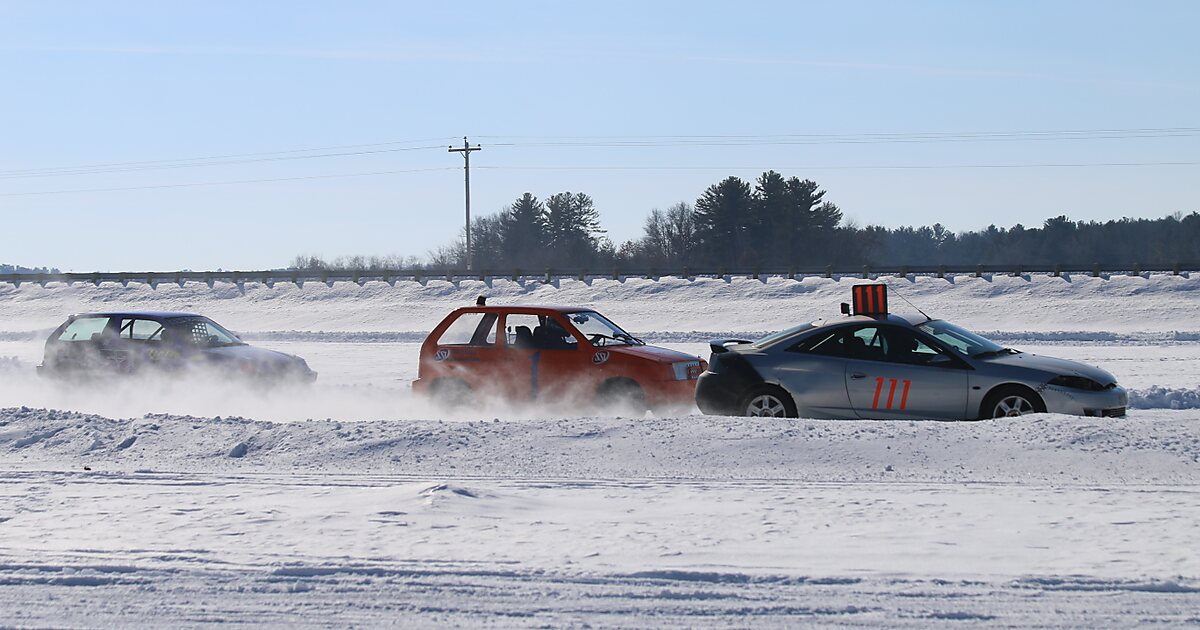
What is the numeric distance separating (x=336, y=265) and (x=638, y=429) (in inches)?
2978

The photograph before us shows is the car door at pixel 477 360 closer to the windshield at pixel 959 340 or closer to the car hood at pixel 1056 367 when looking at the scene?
the windshield at pixel 959 340

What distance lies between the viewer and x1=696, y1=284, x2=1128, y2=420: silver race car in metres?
11.1

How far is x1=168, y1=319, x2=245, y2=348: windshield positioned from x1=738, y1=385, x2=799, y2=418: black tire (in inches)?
299

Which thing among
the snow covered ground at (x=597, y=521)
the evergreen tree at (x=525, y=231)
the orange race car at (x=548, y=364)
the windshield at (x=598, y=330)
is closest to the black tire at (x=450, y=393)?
the orange race car at (x=548, y=364)

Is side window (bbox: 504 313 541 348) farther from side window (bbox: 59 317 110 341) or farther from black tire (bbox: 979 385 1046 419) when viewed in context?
side window (bbox: 59 317 110 341)

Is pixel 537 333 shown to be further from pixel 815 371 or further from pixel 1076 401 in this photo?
pixel 1076 401

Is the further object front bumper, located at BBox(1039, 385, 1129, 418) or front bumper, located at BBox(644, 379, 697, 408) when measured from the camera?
front bumper, located at BBox(644, 379, 697, 408)

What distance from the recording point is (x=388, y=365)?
2236cm

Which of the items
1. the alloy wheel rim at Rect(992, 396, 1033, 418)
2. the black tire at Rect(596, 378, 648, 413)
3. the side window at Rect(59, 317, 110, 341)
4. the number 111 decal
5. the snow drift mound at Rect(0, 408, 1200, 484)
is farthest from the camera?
the side window at Rect(59, 317, 110, 341)

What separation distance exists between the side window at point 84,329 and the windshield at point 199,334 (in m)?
1.07

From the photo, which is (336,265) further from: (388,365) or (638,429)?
(638,429)

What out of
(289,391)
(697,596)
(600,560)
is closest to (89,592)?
(600,560)

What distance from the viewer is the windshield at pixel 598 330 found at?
13719mm

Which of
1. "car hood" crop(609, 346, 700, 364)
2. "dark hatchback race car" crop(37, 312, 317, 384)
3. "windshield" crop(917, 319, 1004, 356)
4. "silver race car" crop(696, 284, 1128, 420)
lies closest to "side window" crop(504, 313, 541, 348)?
"car hood" crop(609, 346, 700, 364)
